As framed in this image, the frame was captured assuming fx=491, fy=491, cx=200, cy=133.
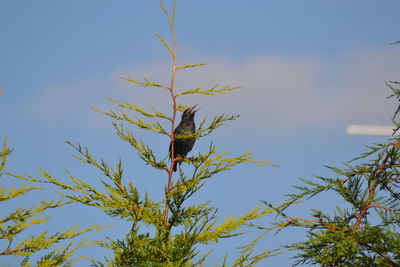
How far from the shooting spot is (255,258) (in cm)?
548

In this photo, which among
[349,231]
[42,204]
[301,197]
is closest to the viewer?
[349,231]

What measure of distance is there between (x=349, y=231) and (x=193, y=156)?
2872 millimetres

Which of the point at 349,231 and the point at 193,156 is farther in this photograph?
the point at 193,156

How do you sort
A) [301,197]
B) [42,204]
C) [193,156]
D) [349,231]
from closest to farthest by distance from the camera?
[349,231]
[301,197]
[193,156]
[42,204]

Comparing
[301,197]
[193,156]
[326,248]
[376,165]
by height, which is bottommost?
[326,248]

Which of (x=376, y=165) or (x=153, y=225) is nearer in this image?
(x=376, y=165)

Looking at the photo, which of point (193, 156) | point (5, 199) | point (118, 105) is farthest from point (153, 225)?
point (5, 199)

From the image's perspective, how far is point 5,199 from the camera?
6426 mm

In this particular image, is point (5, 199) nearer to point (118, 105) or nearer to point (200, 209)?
point (118, 105)

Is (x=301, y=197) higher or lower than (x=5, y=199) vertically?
lower

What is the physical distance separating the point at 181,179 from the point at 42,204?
2081 millimetres

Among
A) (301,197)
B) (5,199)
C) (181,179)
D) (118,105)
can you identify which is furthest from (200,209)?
(5,199)

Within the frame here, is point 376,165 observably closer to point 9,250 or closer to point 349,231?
point 349,231

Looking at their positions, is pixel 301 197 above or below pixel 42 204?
below
